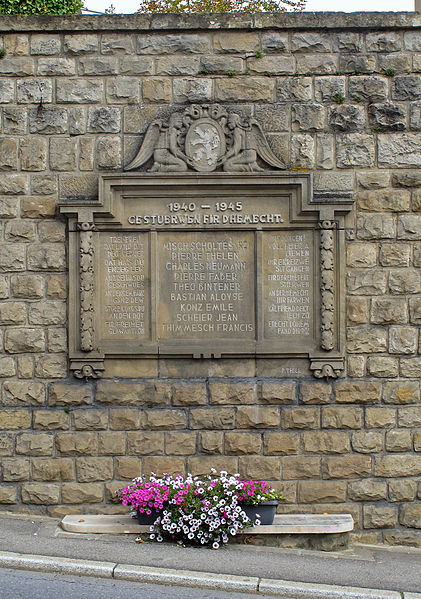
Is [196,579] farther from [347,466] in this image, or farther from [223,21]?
[223,21]

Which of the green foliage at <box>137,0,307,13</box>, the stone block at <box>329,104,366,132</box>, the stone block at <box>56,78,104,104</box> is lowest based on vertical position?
the stone block at <box>329,104,366,132</box>

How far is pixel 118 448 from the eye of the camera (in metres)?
7.13

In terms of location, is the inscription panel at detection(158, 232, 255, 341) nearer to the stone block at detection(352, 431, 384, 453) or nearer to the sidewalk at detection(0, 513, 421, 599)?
the stone block at detection(352, 431, 384, 453)

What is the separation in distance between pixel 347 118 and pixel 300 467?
3.54m

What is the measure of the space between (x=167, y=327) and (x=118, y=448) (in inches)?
51.6

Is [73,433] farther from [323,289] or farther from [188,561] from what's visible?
[323,289]

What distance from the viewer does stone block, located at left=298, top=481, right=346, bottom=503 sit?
7.11 meters

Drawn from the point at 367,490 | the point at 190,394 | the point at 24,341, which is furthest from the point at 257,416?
the point at 24,341

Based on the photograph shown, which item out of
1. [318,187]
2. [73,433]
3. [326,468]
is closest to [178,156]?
[318,187]

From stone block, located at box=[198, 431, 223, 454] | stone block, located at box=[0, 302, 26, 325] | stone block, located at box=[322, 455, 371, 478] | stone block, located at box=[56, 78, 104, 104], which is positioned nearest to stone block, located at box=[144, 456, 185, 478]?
stone block, located at box=[198, 431, 223, 454]

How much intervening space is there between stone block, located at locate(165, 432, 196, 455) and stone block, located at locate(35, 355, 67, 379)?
123cm

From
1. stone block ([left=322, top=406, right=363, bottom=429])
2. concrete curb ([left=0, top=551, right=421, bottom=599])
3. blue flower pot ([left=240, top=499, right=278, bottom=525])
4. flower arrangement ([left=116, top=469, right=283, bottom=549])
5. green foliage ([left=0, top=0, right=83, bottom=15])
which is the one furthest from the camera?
green foliage ([left=0, top=0, right=83, bottom=15])

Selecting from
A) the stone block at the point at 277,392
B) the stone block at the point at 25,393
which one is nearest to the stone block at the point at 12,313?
the stone block at the point at 25,393

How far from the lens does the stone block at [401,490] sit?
23.4 feet
